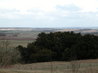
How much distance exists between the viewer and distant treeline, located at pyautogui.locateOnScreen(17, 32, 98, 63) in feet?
158

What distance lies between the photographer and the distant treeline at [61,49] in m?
48.3

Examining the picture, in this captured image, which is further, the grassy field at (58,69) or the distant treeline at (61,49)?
the distant treeline at (61,49)

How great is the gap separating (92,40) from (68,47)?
4.89 m

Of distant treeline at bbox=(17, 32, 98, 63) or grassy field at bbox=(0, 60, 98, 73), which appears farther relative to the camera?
distant treeline at bbox=(17, 32, 98, 63)

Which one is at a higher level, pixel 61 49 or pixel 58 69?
pixel 58 69

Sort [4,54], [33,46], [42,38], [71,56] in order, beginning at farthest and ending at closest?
[42,38], [33,46], [71,56], [4,54]

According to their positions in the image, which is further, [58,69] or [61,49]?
[61,49]

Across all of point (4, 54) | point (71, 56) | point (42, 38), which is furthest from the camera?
point (42, 38)

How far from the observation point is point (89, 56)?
48.9 metres

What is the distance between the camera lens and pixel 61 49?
169 ft

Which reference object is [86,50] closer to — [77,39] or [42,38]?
[77,39]

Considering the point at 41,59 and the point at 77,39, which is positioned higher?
the point at 77,39

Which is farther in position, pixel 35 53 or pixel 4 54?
pixel 35 53

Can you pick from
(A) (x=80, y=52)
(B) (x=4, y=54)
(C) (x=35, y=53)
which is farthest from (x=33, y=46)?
(B) (x=4, y=54)
